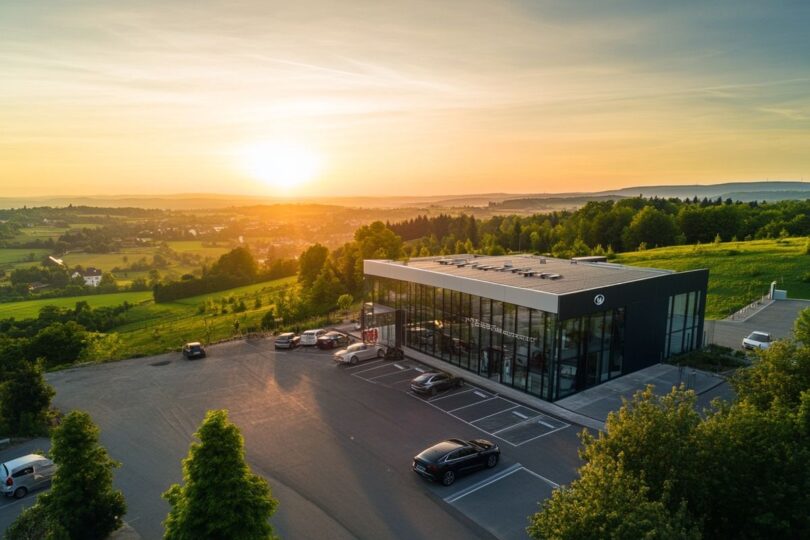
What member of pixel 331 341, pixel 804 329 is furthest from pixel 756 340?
pixel 331 341

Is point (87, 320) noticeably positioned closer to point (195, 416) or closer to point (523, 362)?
point (195, 416)

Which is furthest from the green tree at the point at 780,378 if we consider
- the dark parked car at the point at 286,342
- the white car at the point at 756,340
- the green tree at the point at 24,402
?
the green tree at the point at 24,402

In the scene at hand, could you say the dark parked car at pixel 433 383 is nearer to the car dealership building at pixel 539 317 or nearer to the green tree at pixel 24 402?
the car dealership building at pixel 539 317

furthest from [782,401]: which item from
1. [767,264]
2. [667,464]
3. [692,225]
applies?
[692,225]

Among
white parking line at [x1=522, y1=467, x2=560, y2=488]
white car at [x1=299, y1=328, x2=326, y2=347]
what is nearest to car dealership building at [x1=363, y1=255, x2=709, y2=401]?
white car at [x1=299, y1=328, x2=326, y2=347]

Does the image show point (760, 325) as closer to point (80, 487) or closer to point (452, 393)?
point (452, 393)

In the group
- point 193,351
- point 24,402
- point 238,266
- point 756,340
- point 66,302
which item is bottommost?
point 66,302
